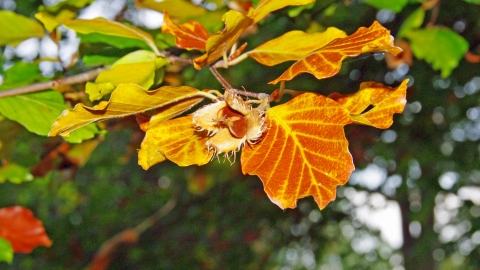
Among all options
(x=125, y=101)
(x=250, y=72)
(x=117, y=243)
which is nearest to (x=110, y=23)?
(x=125, y=101)

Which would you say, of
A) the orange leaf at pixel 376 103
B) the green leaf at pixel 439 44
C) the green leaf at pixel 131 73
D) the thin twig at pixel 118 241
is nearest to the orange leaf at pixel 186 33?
the green leaf at pixel 131 73

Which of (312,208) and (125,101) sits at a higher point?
(125,101)

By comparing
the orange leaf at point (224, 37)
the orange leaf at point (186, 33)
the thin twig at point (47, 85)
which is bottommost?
the thin twig at point (47, 85)

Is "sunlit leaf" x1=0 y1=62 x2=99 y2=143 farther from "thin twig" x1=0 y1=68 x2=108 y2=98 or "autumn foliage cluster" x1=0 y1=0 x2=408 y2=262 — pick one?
"autumn foliage cluster" x1=0 y1=0 x2=408 y2=262

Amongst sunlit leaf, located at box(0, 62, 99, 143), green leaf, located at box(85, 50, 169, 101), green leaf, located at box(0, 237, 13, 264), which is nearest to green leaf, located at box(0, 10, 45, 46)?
sunlit leaf, located at box(0, 62, 99, 143)

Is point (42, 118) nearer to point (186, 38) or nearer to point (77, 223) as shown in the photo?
point (186, 38)

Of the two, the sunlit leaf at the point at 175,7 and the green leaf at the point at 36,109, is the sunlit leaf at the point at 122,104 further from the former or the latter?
the sunlit leaf at the point at 175,7
